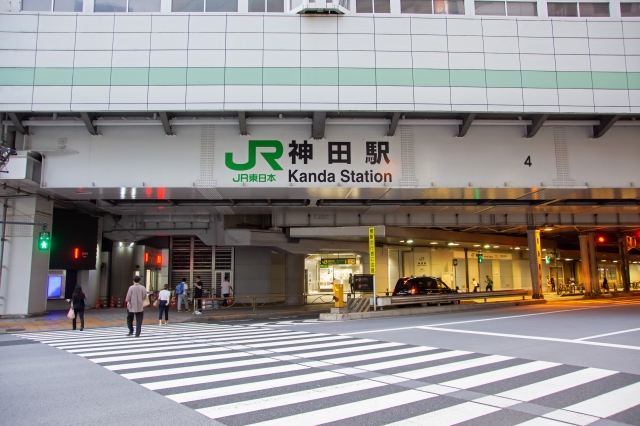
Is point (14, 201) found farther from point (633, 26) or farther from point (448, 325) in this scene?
point (633, 26)

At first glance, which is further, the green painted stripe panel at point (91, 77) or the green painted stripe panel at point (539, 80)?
the green painted stripe panel at point (539, 80)

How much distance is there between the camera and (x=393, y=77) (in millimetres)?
17875

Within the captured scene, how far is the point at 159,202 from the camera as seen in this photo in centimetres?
2305

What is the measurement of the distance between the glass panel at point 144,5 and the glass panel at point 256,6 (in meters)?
3.66

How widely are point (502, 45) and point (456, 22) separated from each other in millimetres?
2008

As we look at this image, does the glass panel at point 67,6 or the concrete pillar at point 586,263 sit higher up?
the glass panel at point 67,6

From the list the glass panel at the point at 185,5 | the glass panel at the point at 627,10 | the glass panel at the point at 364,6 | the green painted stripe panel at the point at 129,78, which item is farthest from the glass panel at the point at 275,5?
the glass panel at the point at 627,10

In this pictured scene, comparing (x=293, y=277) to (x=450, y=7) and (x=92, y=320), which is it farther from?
(x=450, y=7)

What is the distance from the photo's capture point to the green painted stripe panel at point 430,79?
1795 centimetres

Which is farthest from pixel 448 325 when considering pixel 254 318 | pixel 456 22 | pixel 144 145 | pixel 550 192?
pixel 144 145

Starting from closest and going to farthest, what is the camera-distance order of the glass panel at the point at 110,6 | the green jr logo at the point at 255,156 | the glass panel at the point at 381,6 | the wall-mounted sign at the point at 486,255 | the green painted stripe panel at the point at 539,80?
the green painted stripe panel at the point at 539,80, the glass panel at the point at 110,6, the green jr logo at the point at 255,156, the glass panel at the point at 381,6, the wall-mounted sign at the point at 486,255

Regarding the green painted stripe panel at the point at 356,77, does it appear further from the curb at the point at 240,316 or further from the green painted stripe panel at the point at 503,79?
the curb at the point at 240,316

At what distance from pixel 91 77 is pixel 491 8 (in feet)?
52.2

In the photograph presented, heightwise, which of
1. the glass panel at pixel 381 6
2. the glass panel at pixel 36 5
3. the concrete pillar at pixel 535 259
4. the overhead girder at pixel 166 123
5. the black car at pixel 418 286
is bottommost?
the black car at pixel 418 286
